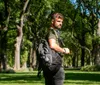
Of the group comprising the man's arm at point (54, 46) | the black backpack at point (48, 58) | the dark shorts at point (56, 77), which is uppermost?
the man's arm at point (54, 46)

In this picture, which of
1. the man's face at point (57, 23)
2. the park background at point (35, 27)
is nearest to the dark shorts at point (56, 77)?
the man's face at point (57, 23)

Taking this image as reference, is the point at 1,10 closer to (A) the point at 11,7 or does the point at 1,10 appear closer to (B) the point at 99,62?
(A) the point at 11,7

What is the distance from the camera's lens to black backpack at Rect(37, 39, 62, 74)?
646 cm

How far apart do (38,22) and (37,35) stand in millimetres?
1817

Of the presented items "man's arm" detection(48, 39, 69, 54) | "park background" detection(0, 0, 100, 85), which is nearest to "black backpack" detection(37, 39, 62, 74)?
"man's arm" detection(48, 39, 69, 54)

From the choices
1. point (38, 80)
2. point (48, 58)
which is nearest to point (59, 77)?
point (48, 58)

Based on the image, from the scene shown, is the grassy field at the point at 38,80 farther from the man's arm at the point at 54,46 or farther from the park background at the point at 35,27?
the man's arm at the point at 54,46

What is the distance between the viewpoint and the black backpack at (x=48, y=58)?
6463 millimetres

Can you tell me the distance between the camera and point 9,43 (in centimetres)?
5800

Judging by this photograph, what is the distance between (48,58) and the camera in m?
6.46

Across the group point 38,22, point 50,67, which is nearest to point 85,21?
point 38,22

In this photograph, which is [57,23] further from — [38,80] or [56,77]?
[38,80]

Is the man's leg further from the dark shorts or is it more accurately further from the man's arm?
the man's arm

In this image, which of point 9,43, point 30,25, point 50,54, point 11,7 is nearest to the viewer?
point 50,54
